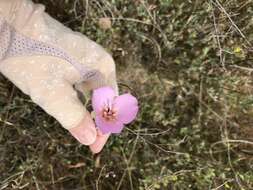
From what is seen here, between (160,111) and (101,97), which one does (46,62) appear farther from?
(160,111)

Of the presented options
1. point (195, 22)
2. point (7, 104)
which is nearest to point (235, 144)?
point (195, 22)

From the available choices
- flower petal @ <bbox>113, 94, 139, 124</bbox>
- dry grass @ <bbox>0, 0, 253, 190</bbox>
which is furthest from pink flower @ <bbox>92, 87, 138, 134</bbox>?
dry grass @ <bbox>0, 0, 253, 190</bbox>

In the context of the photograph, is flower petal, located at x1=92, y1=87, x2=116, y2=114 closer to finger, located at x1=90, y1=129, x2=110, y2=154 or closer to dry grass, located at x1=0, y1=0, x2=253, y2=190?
finger, located at x1=90, y1=129, x2=110, y2=154

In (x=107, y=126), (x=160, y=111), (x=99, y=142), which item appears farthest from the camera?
(x=160, y=111)

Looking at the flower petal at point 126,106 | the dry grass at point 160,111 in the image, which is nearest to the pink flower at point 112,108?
the flower petal at point 126,106

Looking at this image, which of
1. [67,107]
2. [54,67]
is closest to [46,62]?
[54,67]

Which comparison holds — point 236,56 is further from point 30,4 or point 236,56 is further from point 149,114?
point 30,4
